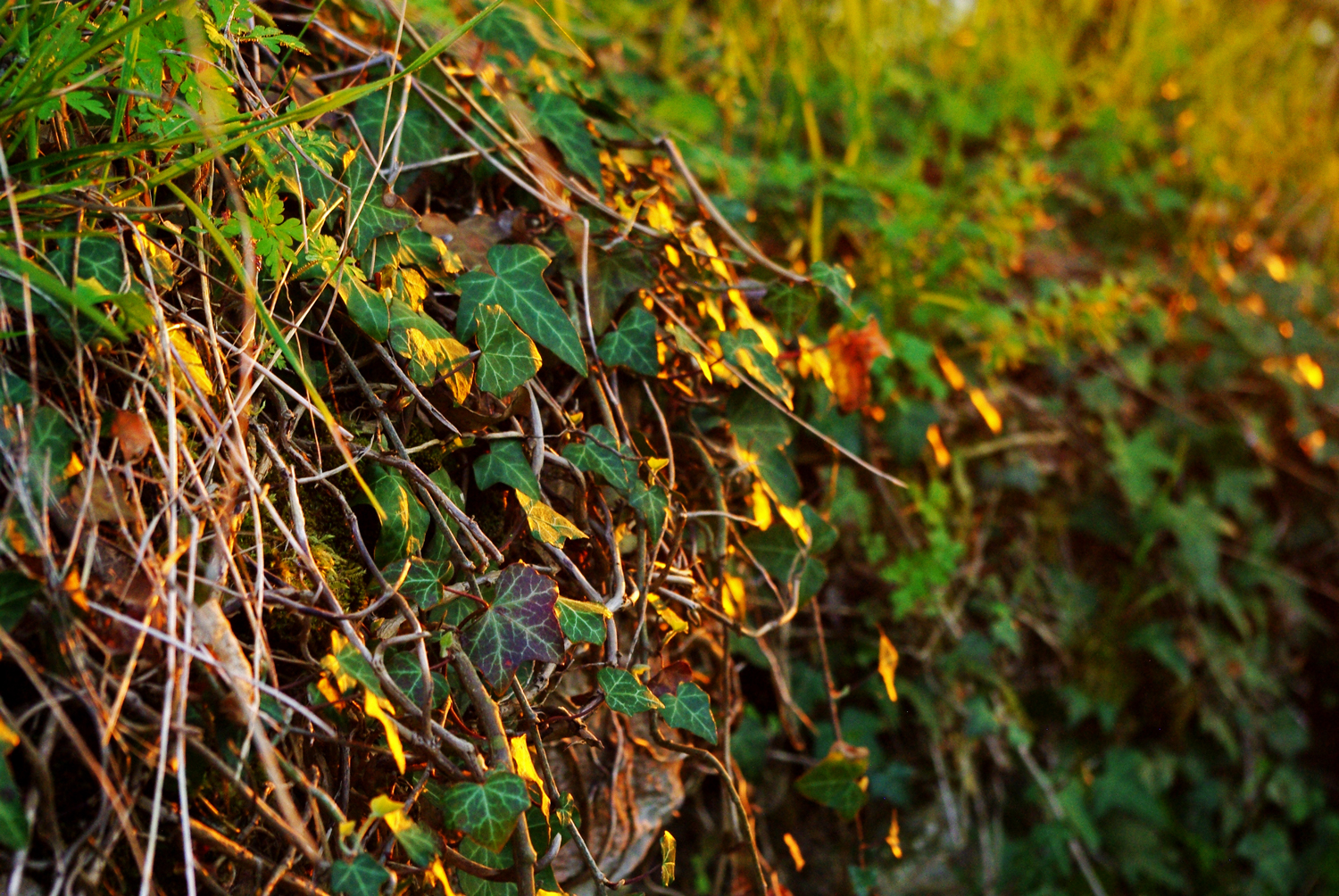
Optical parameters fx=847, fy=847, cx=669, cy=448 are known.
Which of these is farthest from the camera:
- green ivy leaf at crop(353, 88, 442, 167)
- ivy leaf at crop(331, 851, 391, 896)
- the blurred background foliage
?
the blurred background foliage

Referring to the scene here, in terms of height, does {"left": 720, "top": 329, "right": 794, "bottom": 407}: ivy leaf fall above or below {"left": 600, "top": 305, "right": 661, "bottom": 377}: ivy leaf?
above

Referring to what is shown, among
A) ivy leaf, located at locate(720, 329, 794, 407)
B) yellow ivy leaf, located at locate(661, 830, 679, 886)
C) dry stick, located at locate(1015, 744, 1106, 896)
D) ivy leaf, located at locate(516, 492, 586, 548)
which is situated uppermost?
ivy leaf, located at locate(720, 329, 794, 407)

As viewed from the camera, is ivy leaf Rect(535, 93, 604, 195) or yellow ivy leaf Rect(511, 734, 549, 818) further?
ivy leaf Rect(535, 93, 604, 195)

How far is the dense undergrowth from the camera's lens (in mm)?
806

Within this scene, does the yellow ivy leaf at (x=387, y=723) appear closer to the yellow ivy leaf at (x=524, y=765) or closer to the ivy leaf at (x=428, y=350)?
the yellow ivy leaf at (x=524, y=765)

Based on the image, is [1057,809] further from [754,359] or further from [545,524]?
[545,524]

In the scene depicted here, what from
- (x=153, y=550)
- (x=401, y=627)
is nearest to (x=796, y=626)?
(x=401, y=627)

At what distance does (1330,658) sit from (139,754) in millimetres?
2750

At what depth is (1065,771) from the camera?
194 centimetres

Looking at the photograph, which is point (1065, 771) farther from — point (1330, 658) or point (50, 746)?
point (50, 746)

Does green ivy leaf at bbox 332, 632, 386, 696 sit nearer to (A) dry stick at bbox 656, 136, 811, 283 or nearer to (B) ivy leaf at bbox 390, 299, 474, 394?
(B) ivy leaf at bbox 390, 299, 474, 394

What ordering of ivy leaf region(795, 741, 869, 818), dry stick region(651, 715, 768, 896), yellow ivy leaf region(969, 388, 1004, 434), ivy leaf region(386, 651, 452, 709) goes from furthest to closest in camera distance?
yellow ivy leaf region(969, 388, 1004, 434)
ivy leaf region(795, 741, 869, 818)
dry stick region(651, 715, 768, 896)
ivy leaf region(386, 651, 452, 709)

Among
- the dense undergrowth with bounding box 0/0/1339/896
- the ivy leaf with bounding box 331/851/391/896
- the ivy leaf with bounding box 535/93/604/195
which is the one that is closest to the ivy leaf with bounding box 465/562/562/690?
the dense undergrowth with bounding box 0/0/1339/896

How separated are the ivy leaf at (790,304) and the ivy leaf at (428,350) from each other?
54cm
